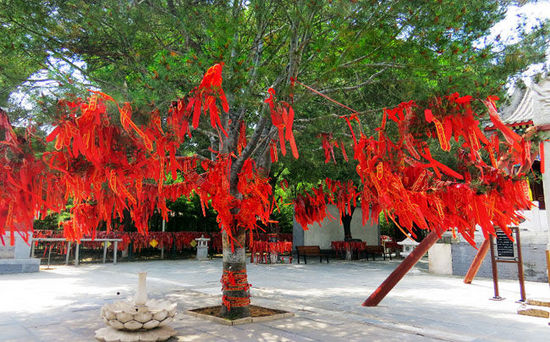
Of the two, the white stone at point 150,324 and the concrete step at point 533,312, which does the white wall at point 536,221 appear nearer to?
the concrete step at point 533,312

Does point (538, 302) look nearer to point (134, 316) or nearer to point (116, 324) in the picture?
point (134, 316)

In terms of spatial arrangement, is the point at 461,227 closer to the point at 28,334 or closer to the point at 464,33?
the point at 464,33

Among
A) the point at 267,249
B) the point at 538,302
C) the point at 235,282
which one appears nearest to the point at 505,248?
the point at 538,302

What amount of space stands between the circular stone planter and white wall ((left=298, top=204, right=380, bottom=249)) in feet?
58.0

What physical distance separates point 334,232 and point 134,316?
2000cm

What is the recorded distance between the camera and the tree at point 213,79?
413cm

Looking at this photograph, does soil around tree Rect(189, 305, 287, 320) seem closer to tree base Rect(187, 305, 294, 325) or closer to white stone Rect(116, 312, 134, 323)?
tree base Rect(187, 305, 294, 325)

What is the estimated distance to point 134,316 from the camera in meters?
4.84

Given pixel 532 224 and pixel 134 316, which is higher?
pixel 532 224

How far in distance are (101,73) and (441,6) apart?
612cm

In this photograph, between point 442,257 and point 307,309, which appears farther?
point 442,257

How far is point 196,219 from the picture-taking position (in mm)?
25594

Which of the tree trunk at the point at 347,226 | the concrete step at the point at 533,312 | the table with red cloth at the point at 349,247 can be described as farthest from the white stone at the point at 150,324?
the tree trunk at the point at 347,226

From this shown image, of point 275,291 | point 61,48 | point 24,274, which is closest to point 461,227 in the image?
point 275,291
